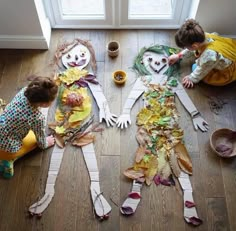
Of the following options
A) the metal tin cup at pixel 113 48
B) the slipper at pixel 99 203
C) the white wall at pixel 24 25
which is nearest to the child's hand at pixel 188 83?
the metal tin cup at pixel 113 48

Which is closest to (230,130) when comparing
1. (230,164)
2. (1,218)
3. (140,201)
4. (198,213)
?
(230,164)

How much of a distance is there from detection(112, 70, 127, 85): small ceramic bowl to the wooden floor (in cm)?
4

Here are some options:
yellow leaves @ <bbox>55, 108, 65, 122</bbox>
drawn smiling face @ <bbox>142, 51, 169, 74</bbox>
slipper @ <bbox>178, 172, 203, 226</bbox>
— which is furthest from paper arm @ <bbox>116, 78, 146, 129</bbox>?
slipper @ <bbox>178, 172, 203, 226</bbox>

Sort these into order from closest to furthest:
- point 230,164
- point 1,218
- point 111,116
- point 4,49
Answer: point 1,218, point 230,164, point 111,116, point 4,49

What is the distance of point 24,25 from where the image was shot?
208 cm

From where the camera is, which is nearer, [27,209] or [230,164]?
[27,209]

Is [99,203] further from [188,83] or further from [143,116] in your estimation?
[188,83]

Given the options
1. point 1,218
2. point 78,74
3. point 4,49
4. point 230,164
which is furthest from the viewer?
point 4,49

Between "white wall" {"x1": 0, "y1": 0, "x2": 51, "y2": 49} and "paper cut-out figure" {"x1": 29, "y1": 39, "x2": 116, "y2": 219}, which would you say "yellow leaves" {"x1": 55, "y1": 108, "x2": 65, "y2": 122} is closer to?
"paper cut-out figure" {"x1": 29, "y1": 39, "x2": 116, "y2": 219}

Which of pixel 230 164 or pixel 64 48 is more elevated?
pixel 64 48

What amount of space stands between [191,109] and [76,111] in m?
0.71

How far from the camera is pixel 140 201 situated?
170 cm

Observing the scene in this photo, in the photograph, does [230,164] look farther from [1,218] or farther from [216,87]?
[1,218]

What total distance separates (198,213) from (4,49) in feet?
5.44
